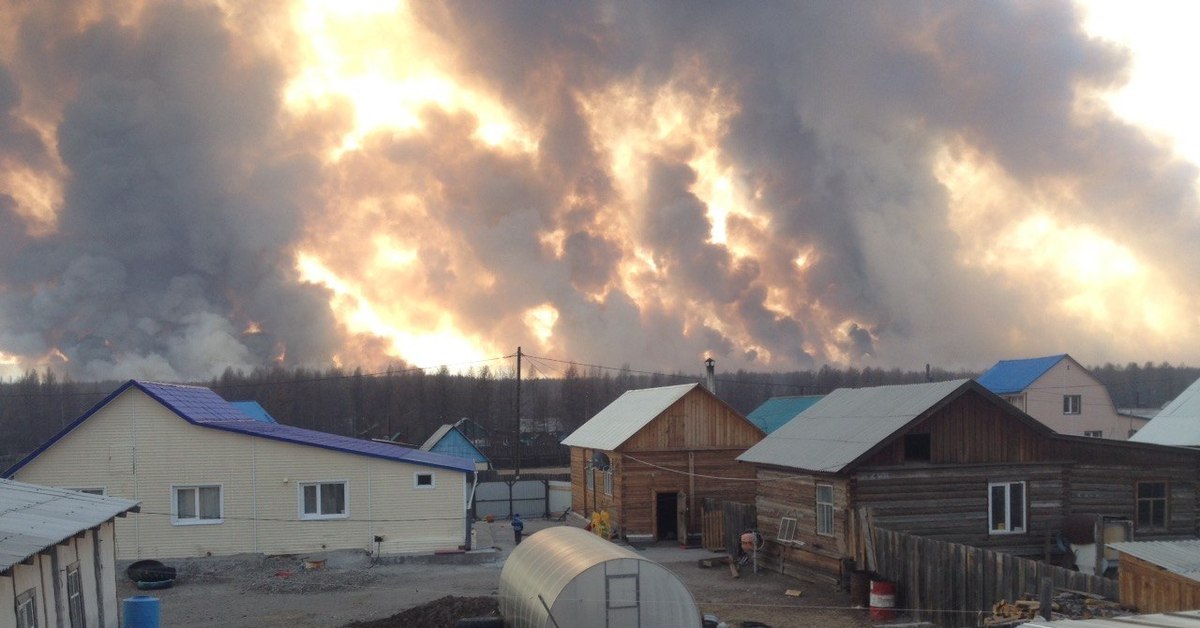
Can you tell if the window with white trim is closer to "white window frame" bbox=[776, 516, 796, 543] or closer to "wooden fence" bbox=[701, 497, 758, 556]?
"white window frame" bbox=[776, 516, 796, 543]

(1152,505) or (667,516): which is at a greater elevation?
(1152,505)

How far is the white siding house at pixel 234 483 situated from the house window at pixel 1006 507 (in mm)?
17522

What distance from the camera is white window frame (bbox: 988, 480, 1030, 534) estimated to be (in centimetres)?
2852

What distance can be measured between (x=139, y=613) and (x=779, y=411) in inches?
1943

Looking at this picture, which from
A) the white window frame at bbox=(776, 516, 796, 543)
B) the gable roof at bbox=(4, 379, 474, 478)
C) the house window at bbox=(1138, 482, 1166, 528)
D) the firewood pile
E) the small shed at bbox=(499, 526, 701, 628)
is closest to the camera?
the firewood pile

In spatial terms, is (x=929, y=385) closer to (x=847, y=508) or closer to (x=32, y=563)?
(x=847, y=508)

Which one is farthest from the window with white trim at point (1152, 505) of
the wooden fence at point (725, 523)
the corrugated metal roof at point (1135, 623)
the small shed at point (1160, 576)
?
the corrugated metal roof at point (1135, 623)

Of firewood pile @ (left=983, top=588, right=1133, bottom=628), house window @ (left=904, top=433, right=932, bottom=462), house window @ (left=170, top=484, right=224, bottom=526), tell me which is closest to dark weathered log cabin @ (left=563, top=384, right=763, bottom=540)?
house window @ (left=904, top=433, right=932, bottom=462)

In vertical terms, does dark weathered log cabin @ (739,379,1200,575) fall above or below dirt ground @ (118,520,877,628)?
above

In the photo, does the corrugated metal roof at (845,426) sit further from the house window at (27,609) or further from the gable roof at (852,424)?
the house window at (27,609)

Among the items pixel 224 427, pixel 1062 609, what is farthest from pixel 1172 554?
pixel 224 427

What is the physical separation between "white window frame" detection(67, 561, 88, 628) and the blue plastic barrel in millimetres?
3033

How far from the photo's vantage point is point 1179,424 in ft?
141

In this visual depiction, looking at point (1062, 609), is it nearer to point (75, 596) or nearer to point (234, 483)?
point (75, 596)
